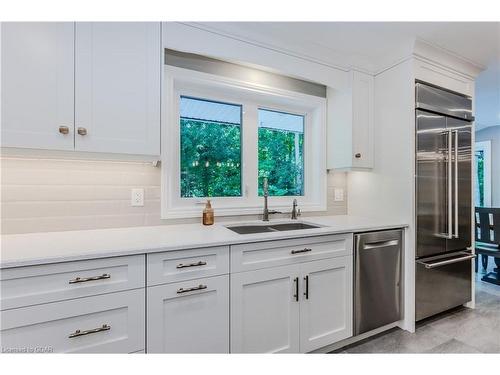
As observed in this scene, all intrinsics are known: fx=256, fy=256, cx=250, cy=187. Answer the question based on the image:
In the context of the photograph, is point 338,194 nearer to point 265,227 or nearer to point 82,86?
point 265,227

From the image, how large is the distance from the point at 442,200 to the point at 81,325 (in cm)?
267

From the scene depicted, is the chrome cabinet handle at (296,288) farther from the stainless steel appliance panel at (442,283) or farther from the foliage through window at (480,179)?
the foliage through window at (480,179)

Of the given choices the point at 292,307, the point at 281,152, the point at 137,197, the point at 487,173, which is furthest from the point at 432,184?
the point at 487,173

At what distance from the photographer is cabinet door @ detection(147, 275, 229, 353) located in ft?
4.16

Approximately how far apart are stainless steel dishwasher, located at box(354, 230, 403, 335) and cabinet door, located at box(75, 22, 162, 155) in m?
1.60

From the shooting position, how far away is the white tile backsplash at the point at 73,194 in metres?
1.48

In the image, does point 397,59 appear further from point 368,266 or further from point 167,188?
point 167,188

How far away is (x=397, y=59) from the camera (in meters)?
2.12

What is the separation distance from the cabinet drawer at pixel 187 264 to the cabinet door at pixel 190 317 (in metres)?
0.03

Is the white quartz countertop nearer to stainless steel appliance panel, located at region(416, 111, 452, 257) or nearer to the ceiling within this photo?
stainless steel appliance panel, located at region(416, 111, 452, 257)

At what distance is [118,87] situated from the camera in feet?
4.71

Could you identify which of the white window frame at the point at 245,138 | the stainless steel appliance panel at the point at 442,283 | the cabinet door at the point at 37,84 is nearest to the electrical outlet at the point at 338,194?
the white window frame at the point at 245,138
